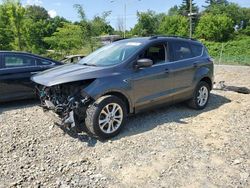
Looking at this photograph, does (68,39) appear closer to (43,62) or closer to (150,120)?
(43,62)

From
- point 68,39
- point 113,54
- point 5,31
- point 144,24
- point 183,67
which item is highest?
point 144,24

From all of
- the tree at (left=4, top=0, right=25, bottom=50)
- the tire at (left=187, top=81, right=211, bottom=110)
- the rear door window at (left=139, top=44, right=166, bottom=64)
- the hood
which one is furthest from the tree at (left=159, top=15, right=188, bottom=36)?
the hood

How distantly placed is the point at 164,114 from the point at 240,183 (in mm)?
2603

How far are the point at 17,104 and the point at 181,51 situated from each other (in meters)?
4.09

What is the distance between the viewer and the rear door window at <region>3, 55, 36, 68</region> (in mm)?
6672

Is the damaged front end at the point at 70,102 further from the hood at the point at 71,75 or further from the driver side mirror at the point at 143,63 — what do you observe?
the driver side mirror at the point at 143,63

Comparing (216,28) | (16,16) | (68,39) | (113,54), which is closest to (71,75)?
(113,54)

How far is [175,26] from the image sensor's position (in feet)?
173

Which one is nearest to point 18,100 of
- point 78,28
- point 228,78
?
point 228,78

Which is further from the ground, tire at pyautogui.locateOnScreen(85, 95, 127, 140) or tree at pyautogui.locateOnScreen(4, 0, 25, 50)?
tree at pyautogui.locateOnScreen(4, 0, 25, 50)

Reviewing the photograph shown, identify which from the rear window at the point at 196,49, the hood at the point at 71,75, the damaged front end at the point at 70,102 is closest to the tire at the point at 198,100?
the rear window at the point at 196,49

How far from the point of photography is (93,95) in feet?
14.5

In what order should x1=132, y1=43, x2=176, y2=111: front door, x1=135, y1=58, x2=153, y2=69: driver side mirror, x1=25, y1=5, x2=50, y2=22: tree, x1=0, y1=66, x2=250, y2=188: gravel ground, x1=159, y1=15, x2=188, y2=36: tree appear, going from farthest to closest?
1. x1=159, y1=15, x2=188, y2=36: tree
2. x1=25, y1=5, x2=50, y2=22: tree
3. x1=132, y1=43, x2=176, y2=111: front door
4. x1=135, y1=58, x2=153, y2=69: driver side mirror
5. x1=0, y1=66, x2=250, y2=188: gravel ground

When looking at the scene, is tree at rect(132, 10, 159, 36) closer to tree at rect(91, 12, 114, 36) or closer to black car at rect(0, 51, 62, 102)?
tree at rect(91, 12, 114, 36)
